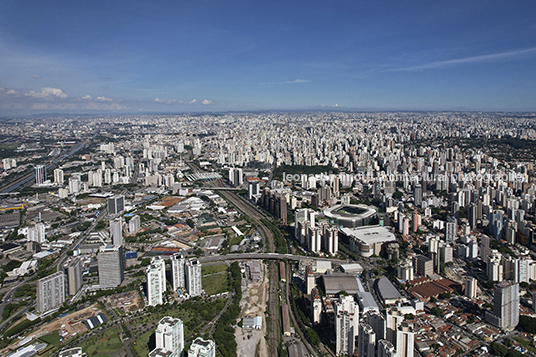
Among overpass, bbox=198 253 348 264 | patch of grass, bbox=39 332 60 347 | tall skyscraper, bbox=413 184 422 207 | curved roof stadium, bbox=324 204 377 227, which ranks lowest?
patch of grass, bbox=39 332 60 347

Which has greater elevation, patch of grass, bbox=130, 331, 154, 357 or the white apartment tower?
the white apartment tower

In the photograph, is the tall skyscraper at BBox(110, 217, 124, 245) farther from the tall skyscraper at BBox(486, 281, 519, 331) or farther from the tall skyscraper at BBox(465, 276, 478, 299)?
the tall skyscraper at BBox(486, 281, 519, 331)

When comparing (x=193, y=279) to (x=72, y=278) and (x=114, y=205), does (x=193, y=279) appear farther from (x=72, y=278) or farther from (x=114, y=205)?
(x=114, y=205)

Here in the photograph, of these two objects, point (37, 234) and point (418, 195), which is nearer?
point (37, 234)

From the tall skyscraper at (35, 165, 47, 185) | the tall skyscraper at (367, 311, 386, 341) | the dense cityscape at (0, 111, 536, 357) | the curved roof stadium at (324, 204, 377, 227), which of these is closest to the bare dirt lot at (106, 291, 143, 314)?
the dense cityscape at (0, 111, 536, 357)

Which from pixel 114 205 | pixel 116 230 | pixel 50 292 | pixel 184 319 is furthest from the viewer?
pixel 114 205

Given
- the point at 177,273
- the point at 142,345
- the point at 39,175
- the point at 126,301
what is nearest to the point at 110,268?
the point at 126,301

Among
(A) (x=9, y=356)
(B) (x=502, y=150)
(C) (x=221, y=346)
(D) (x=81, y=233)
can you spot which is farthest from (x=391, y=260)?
(B) (x=502, y=150)
